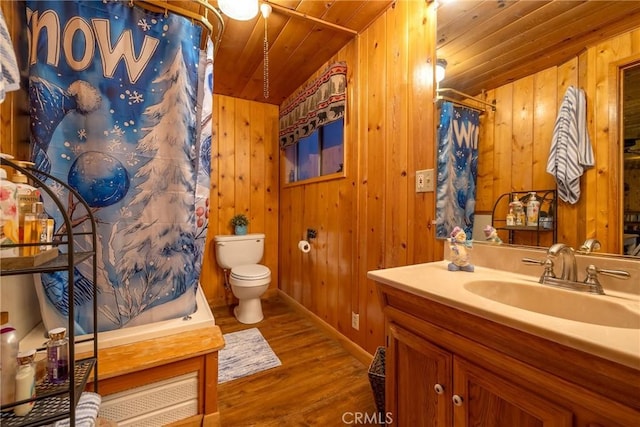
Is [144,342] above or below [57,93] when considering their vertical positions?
below

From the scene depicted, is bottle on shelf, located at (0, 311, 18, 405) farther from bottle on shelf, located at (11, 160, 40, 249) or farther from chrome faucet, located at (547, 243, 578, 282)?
chrome faucet, located at (547, 243, 578, 282)

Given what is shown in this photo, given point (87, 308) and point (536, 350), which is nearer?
point (536, 350)

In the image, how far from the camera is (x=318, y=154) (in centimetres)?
263

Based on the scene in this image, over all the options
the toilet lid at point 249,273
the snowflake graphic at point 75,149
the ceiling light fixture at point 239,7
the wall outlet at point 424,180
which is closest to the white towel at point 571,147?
the wall outlet at point 424,180

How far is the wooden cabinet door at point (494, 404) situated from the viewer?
607mm

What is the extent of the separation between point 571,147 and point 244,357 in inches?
83.3

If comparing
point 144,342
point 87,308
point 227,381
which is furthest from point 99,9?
point 227,381

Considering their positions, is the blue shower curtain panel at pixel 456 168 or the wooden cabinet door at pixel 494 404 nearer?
the wooden cabinet door at pixel 494 404

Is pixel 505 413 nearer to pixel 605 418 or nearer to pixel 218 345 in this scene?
pixel 605 418

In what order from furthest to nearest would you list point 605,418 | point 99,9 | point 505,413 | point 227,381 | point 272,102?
point 272,102, point 227,381, point 99,9, point 505,413, point 605,418

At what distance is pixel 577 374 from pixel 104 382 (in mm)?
1504

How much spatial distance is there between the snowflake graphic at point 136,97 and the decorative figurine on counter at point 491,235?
168 centimetres

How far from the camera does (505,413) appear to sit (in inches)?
26.9

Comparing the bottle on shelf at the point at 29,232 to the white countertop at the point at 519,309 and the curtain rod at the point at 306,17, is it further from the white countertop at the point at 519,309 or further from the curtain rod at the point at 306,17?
the curtain rod at the point at 306,17
